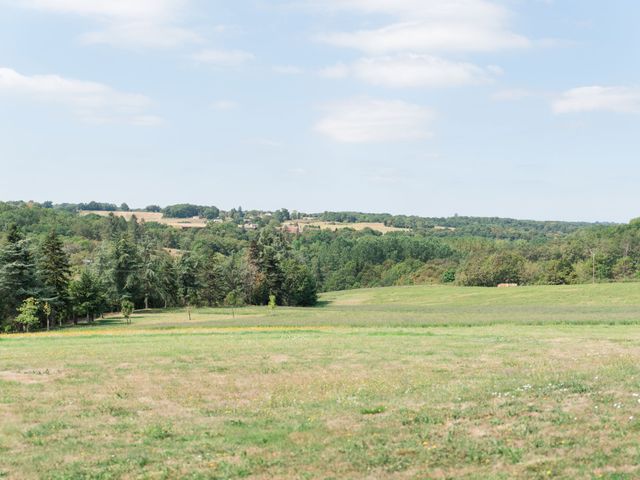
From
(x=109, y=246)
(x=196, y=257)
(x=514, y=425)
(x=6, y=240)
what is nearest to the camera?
(x=514, y=425)

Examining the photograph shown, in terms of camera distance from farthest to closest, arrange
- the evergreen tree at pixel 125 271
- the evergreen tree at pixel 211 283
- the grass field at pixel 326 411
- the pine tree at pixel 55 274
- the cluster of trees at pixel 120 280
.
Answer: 1. the evergreen tree at pixel 211 283
2. the evergreen tree at pixel 125 271
3. the pine tree at pixel 55 274
4. the cluster of trees at pixel 120 280
5. the grass field at pixel 326 411

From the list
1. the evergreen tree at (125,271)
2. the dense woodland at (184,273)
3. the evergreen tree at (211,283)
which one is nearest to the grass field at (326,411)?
the dense woodland at (184,273)

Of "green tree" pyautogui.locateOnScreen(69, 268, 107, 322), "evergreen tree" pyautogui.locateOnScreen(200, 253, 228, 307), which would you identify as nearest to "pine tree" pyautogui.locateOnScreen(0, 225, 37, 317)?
"green tree" pyautogui.locateOnScreen(69, 268, 107, 322)

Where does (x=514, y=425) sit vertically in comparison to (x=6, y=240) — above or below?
below

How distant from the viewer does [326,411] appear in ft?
63.3

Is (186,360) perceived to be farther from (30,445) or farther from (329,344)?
(30,445)

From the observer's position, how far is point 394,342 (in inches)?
1468

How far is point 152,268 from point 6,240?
36.9 metres

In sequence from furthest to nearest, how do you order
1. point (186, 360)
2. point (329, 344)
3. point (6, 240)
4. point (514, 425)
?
point (6, 240), point (329, 344), point (186, 360), point (514, 425)

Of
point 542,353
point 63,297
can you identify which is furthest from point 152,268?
point 542,353

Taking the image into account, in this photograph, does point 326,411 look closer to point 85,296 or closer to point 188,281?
point 85,296

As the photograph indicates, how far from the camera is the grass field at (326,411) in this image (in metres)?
14.1

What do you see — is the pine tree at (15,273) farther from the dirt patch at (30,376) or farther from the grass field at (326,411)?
the dirt patch at (30,376)

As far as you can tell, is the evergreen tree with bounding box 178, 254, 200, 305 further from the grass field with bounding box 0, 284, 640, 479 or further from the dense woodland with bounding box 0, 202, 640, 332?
the grass field with bounding box 0, 284, 640, 479
